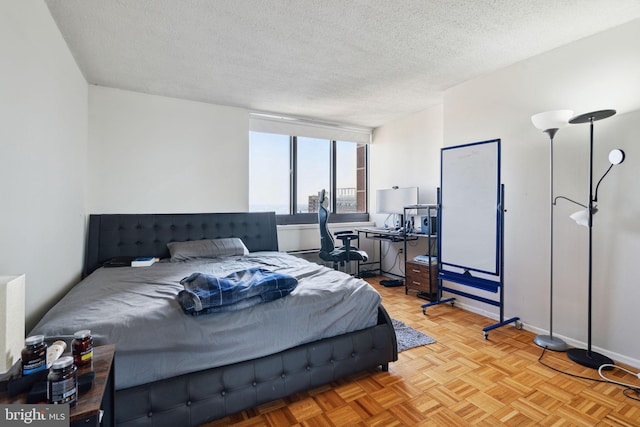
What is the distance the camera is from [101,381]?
0.99 metres

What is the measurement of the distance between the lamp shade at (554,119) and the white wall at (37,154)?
134 inches

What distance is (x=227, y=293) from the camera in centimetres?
170

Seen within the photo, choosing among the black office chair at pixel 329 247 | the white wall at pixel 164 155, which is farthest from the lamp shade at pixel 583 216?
the white wall at pixel 164 155

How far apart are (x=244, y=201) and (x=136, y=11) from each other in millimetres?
2403

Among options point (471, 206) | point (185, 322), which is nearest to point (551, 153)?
point (471, 206)

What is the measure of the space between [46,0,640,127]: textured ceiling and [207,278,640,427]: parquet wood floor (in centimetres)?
252

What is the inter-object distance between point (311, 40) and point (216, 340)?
7.49 ft

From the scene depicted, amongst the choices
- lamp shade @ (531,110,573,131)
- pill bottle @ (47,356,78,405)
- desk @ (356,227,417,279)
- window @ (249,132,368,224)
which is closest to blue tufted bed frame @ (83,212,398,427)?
pill bottle @ (47,356,78,405)

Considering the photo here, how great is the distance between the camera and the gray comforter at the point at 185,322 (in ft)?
4.78

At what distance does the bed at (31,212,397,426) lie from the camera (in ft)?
4.76

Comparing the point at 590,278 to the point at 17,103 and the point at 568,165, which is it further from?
the point at 17,103

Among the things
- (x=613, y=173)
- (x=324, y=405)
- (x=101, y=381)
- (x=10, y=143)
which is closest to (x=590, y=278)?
(x=613, y=173)

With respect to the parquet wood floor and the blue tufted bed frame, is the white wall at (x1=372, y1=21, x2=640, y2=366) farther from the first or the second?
the blue tufted bed frame

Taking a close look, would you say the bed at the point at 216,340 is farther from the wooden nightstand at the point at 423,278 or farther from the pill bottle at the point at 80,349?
the wooden nightstand at the point at 423,278
